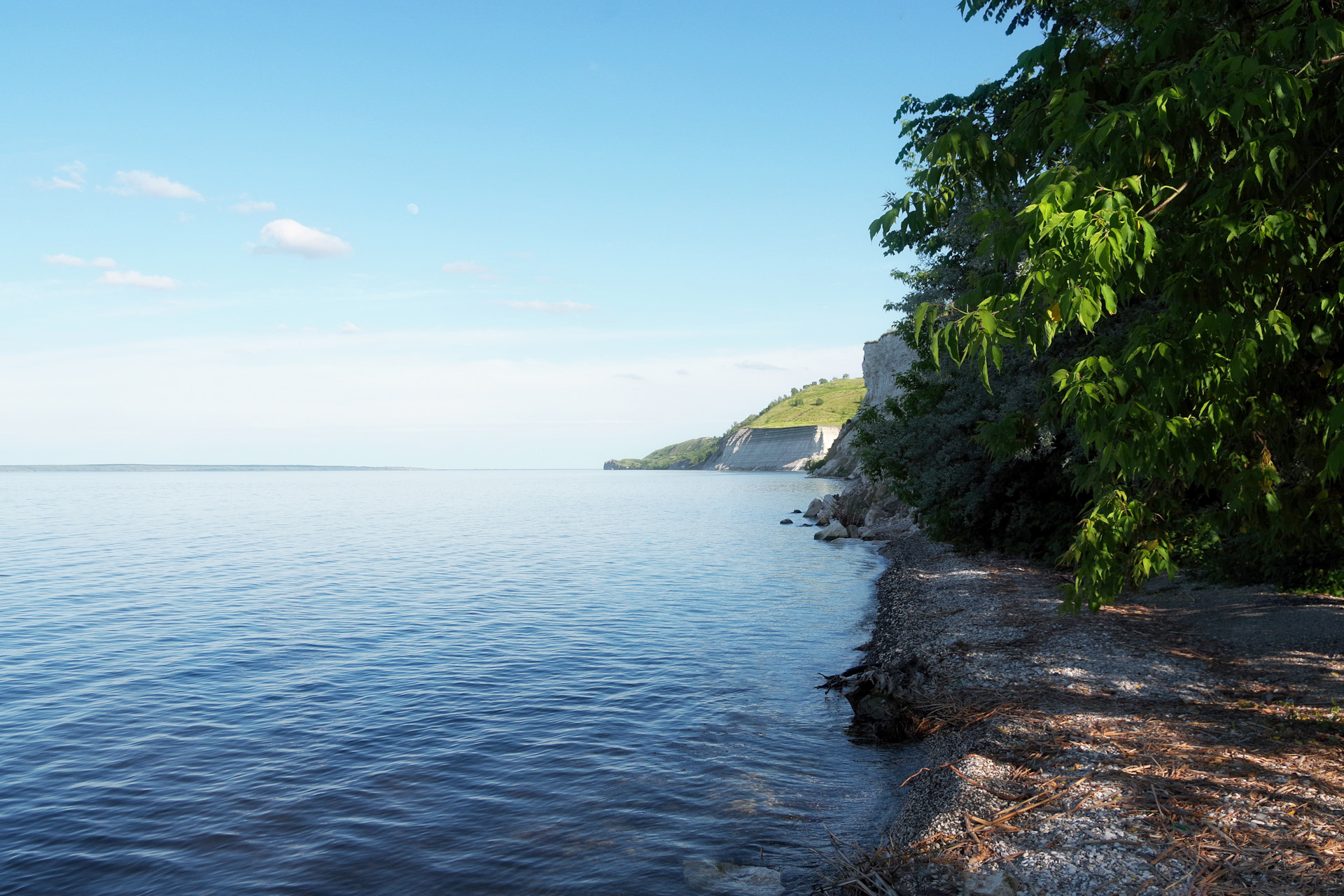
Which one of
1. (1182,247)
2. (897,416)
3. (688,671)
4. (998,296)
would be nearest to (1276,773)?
(1182,247)

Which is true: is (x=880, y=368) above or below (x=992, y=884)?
above

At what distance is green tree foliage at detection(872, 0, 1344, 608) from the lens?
5344 mm

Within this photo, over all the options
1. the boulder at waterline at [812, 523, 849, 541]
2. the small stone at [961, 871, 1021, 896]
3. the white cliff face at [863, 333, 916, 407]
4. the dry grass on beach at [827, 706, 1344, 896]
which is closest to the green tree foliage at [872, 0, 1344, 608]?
the dry grass on beach at [827, 706, 1344, 896]

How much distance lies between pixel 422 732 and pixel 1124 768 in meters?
10.2

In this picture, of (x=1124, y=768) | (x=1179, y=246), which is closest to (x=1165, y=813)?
(x=1124, y=768)

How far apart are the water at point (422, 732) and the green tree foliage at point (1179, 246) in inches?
213

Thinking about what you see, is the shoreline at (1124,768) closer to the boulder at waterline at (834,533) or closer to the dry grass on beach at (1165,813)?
the dry grass on beach at (1165,813)

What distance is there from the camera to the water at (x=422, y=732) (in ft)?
29.5

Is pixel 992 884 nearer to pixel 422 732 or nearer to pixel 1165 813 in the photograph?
pixel 1165 813

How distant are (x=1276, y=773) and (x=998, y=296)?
20.3 feet

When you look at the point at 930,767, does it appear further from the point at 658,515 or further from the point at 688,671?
the point at 658,515

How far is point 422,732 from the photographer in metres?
13.3

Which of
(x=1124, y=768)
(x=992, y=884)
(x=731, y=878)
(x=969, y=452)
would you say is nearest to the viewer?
(x=992, y=884)

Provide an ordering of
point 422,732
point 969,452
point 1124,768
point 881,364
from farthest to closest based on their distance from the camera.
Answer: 1. point 881,364
2. point 969,452
3. point 422,732
4. point 1124,768
